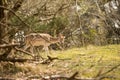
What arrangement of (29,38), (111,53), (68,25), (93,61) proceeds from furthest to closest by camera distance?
1. (68,25)
2. (29,38)
3. (111,53)
4. (93,61)

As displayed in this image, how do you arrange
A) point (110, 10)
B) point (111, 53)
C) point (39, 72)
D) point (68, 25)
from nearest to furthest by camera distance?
point (39, 72)
point (111, 53)
point (110, 10)
point (68, 25)

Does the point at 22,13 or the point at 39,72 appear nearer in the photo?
the point at 39,72

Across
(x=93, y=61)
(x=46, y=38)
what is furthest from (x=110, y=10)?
(x=93, y=61)

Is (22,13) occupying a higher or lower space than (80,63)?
higher

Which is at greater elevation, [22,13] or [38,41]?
[22,13]

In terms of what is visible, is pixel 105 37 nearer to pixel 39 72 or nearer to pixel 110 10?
pixel 110 10

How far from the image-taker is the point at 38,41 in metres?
10.6

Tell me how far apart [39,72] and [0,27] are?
140 cm

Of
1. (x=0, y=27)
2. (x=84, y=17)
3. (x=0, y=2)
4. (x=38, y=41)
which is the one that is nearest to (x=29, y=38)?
(x=38, y=41)

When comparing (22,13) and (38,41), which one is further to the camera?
(38,41)

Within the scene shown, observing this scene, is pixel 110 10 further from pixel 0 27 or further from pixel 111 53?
pixel 0 27

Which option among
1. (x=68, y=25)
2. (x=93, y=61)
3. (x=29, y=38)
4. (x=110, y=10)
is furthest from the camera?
(x=68, y=25)

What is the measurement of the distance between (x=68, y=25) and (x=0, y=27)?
6507 mm

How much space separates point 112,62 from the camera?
25.8 feet
